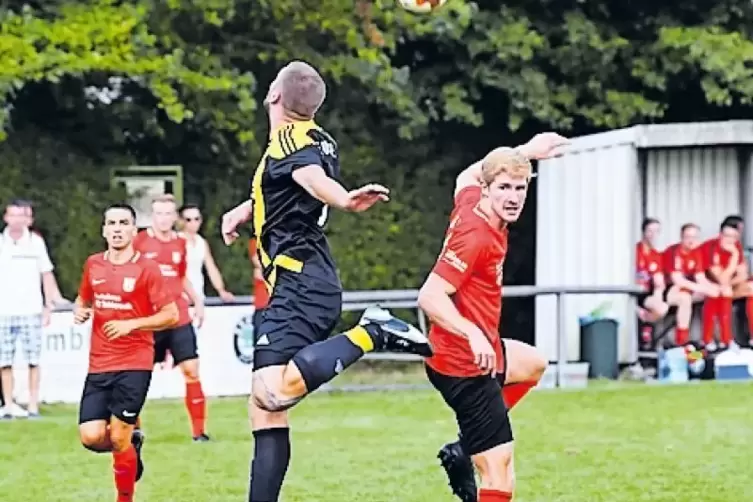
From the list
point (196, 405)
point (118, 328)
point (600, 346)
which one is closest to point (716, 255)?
point (600, 346)

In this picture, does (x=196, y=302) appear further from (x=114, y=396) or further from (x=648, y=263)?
(x=648, y=263)

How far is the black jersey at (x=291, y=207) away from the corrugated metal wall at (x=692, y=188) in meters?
12.7

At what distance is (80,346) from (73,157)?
4.25 metres

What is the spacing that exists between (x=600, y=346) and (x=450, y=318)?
38.6 ft

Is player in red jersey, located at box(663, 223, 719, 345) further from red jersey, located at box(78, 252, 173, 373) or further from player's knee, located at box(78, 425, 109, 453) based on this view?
player's knee, located at box(78, 425, 109, 453)

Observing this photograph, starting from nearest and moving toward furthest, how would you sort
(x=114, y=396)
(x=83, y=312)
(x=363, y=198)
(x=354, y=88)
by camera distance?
1. (x=363, y=198)
2. (x=114, y=396)
3. (x=83, y=312)
4. (x=354, y=88)

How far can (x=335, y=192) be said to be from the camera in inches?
308

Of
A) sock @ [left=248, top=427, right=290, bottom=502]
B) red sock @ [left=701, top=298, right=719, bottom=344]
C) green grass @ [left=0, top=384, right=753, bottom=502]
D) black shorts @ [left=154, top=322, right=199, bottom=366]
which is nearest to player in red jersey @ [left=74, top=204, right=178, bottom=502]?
green grass @ [left=0, top=384, right=753, bottom=502]

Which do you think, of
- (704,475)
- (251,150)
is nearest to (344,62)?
(251,150)

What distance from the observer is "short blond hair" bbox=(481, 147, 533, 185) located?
8120 mm

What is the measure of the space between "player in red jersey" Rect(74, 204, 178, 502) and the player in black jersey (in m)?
2.31

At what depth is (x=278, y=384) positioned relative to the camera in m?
8.13

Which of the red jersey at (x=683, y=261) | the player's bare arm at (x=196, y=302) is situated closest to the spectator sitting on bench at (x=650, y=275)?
the red jersey at (x=683, y=261)

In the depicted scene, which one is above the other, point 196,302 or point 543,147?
point 543,147
